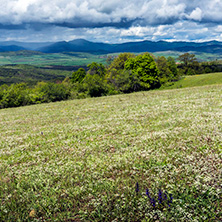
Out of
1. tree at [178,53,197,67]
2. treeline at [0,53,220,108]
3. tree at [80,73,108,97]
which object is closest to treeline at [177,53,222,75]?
tree at [178,53,197,67]

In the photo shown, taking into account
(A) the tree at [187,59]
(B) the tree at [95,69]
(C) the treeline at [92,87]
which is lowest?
(C) the treeline at [92,87]

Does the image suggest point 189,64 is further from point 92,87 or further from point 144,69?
point 92,87

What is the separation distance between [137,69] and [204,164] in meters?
70.6

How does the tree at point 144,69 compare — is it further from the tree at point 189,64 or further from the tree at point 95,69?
the tree at point 189,64

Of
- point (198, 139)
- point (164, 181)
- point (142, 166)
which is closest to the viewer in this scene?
point (164, 181)

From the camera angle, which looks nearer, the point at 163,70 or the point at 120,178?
the point at 120,178

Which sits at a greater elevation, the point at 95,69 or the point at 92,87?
the point at 95,69

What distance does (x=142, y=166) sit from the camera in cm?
661

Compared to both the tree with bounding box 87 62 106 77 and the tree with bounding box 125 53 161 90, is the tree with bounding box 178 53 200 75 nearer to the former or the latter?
the tree with bounding box 87 62 106 77

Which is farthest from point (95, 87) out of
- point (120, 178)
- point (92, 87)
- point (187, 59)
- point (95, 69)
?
point (187, 59)

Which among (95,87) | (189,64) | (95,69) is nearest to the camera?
(95,87)

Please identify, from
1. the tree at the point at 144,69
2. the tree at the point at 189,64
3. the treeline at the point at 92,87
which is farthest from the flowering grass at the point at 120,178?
the tree at the point at 189,64

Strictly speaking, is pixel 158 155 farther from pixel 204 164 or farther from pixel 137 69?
pixel 137 69

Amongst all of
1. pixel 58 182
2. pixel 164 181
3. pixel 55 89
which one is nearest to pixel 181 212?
pixel 164 181
